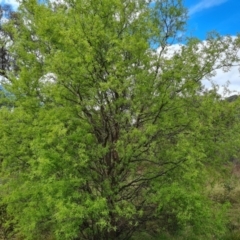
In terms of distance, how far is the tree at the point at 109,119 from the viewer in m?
6.68

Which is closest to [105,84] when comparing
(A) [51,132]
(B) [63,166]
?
(A) [51,132]

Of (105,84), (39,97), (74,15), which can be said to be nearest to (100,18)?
(74,15)

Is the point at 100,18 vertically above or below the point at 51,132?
above

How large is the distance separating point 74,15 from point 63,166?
10.3 feet

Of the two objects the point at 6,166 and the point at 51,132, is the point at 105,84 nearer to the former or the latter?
the point at 51,132

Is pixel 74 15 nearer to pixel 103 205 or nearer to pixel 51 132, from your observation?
pixel 51 132

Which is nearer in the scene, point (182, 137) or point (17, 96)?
point (182, 137)

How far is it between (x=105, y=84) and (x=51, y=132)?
1390mm

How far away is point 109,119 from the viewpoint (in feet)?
26.0

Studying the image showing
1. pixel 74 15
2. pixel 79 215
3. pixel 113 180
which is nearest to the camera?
pixel 79 215

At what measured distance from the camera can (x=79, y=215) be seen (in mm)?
6105

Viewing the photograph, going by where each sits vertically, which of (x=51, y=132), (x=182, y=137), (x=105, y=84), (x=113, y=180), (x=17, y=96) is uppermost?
(x=17, y=96)

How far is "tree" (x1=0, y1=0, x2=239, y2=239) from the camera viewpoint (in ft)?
21.9

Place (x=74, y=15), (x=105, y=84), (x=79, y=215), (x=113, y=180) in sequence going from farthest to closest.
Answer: (x=113, y=180) → (x=74, y=15) → (x=105, y=84) → (x=79, y=215)
